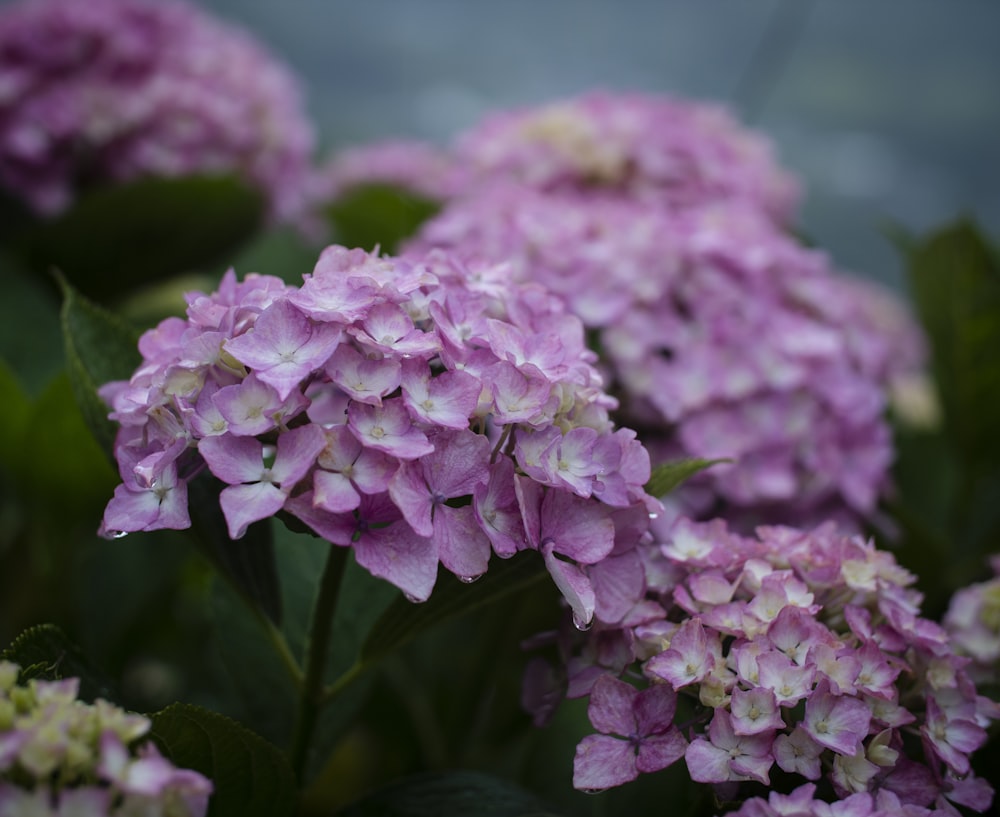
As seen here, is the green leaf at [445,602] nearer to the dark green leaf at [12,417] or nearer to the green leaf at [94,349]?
the green leaf at [94,349]

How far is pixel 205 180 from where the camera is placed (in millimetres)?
1012

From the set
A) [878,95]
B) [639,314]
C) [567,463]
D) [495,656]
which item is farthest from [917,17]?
[567,463]

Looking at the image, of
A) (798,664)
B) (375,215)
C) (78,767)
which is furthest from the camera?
(375,215)

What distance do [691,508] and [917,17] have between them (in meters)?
1.74

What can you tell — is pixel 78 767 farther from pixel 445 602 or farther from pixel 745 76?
pixel 745 76

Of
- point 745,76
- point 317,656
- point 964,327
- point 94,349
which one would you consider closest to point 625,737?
point 317,656

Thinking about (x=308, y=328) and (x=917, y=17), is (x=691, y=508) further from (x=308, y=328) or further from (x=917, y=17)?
(x=917, y=17)

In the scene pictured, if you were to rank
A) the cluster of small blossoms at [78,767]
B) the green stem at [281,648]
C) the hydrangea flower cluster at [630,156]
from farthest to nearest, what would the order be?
1. the hydrangea flower cluster at [630,156]
2. the green stem at [281,648]
3. the cluster of small blossoms at [78,767]

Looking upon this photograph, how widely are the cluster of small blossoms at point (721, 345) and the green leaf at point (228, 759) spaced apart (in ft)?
1.31

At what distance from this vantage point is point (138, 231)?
1.04 meters

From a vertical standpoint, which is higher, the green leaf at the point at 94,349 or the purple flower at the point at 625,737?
the purple flower at the point at 625,737

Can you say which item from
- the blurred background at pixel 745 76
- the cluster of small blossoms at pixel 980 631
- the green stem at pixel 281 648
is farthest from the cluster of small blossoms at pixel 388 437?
the blurred background at pixel 745 76

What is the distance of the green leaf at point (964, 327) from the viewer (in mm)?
987

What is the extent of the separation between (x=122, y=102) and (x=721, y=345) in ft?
2.27
